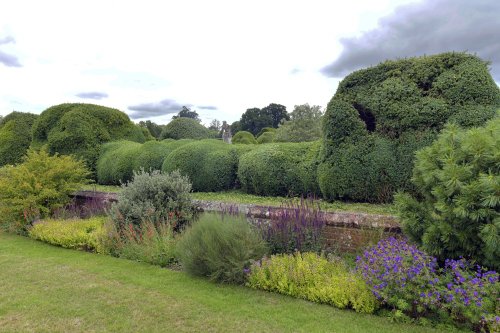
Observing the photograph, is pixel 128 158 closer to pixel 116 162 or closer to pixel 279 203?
pixel 116 162

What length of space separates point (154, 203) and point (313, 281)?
12.4 ft

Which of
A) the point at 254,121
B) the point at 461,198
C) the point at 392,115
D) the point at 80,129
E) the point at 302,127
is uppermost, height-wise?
the point at 254,121

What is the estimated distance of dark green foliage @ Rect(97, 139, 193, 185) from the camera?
11.2m

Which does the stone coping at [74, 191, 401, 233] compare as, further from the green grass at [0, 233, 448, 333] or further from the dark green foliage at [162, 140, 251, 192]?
the dark green foliage at [162, 140, 251, 192]

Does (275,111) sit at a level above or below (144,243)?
above

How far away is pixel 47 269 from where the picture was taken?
18.4ft

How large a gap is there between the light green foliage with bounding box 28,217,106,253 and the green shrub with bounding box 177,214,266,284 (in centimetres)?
246

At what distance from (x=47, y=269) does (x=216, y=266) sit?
2.90m

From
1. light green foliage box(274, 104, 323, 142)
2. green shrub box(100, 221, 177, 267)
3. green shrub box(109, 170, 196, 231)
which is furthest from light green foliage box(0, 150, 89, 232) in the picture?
light green foliage box(274, 104, 323, 142)

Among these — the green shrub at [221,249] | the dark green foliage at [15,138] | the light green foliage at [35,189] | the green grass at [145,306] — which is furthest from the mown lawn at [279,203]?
the dark green foliage at [15,138]

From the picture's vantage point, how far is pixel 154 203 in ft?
22.7

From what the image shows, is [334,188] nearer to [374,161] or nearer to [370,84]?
[374,161]

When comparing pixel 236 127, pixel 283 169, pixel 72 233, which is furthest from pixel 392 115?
pixel 236 127

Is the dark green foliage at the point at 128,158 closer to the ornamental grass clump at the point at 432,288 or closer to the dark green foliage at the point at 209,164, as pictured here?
the dark green foliage at the point at 209,164
